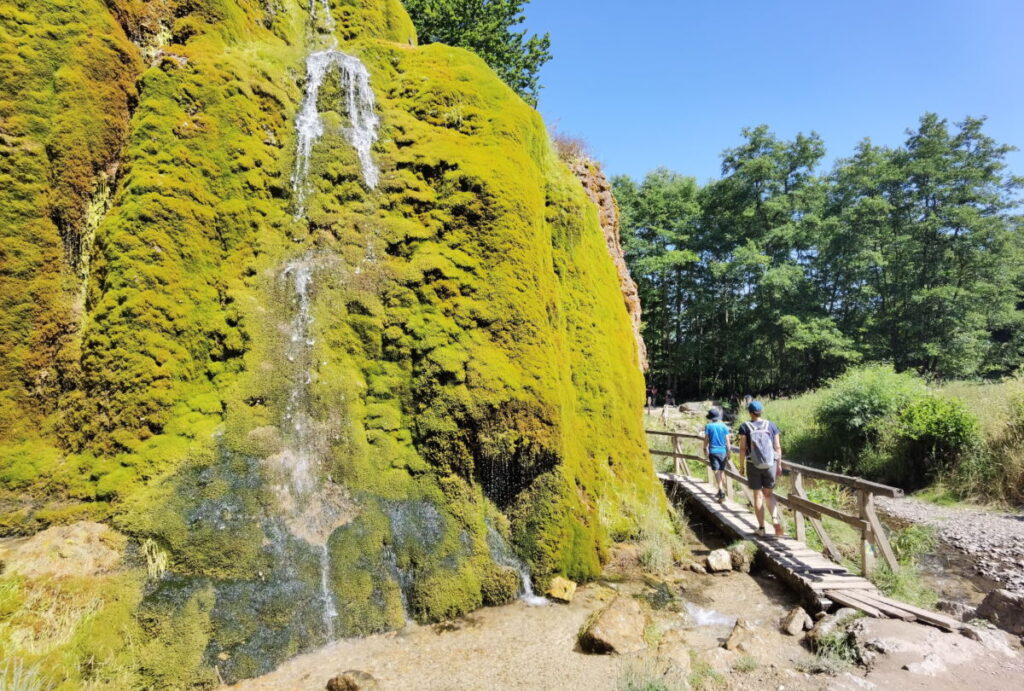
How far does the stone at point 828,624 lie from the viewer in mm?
4996

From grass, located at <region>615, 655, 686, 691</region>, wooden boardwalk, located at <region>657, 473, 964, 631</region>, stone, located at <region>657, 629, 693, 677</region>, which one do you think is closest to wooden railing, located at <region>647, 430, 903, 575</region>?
wooden boardwalk, located at <region>657, 473, 964, 631</region>

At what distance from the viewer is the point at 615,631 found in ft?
16.6

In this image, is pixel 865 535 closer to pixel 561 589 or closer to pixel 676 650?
pixel 676 650

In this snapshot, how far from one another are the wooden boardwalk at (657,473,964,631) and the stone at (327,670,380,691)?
490 cm

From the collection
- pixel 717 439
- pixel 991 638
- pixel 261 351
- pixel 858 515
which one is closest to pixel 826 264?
pixel 717 439

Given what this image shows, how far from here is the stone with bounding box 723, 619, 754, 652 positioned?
16.3 ft

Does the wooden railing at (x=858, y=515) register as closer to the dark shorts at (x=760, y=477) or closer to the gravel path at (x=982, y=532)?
the dark shorts at (x=760, y=477)

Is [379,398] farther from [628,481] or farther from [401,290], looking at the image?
[628,481]

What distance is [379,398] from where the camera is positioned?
6676 millimetres

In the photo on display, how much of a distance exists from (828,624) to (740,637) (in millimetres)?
922

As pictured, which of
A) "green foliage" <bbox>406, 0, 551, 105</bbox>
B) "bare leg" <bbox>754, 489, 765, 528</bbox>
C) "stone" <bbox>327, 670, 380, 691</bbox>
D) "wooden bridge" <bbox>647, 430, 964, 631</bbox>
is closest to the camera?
"stone" <bbox>327, 670, 380, 691</bbox>

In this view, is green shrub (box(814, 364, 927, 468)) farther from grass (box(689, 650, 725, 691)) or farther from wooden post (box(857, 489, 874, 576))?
grass (box(689, 650, 725, 691))

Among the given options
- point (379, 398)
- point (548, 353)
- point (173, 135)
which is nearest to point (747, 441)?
point (548, 353)

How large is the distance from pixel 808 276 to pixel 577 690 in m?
32.2
